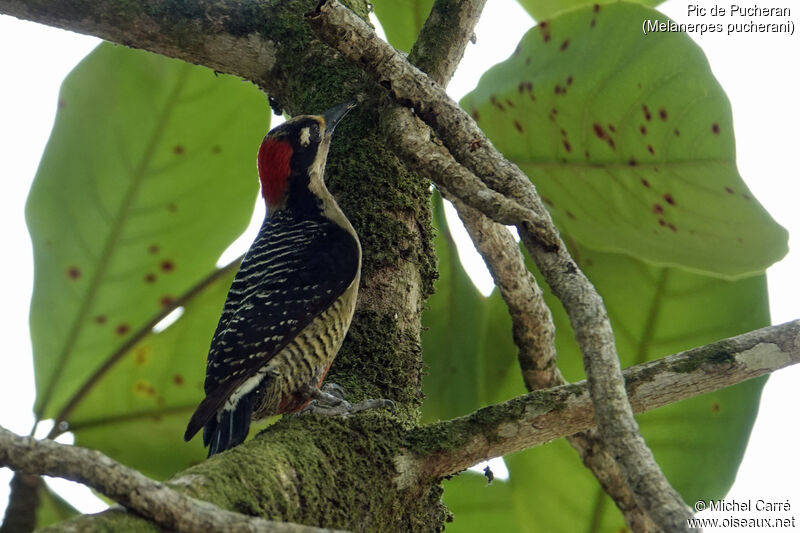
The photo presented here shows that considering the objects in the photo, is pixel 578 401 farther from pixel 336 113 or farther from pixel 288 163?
pixel 288 163

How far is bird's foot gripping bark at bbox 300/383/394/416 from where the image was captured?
6.49 ft

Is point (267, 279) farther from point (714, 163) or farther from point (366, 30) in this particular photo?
point (714, 163)

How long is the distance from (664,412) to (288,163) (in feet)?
5.48

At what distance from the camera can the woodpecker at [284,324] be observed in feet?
8.61

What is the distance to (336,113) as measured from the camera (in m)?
2.73

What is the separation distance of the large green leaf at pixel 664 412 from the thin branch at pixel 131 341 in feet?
3.85

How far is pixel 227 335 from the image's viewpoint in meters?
2.72

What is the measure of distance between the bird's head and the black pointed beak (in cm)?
36

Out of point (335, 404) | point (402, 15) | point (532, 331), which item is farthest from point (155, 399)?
point (402, 15)

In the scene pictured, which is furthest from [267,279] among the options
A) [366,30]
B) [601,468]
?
[601,468]

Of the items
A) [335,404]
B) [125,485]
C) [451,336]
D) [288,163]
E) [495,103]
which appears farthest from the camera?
[288,163]

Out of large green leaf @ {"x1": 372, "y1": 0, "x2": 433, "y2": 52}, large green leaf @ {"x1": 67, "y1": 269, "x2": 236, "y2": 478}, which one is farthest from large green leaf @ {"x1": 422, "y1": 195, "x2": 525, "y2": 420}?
large green leaf @ {"x1": 67, "y1": 269, "x2": 236, "y2": 478}

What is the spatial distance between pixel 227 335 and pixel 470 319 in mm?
863

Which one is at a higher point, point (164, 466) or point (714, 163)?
point (714, 163)
